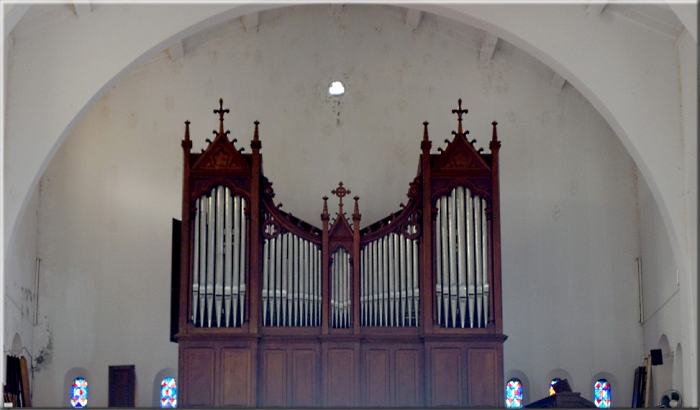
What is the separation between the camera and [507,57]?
1955cm

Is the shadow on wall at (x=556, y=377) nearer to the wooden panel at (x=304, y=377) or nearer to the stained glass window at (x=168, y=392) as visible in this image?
the wooden panel at (x=304, y=377)

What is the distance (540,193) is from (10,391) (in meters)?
7.83

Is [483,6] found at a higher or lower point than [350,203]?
higher

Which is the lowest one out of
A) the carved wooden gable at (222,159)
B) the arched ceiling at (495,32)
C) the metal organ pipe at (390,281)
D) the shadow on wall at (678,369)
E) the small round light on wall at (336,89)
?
the shadow on wall at (678,369)

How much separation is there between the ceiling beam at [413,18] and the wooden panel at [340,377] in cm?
553

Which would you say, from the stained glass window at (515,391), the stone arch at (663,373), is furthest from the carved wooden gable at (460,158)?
the stained glass window at (515,391)

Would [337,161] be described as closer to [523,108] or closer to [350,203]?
[350,203]

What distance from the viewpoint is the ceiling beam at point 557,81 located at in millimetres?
19344

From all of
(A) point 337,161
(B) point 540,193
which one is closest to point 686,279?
(B) point 540,193

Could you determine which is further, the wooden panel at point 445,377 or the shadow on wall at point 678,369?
the shadow on wall at point 678,369

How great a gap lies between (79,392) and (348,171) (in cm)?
486

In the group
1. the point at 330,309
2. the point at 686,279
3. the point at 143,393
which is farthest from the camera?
the point at 143,393

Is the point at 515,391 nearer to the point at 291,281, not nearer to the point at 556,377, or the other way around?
the point at 556,377

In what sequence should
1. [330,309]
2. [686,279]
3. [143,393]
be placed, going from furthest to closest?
[143,393] < [330,309] < [686,279]
